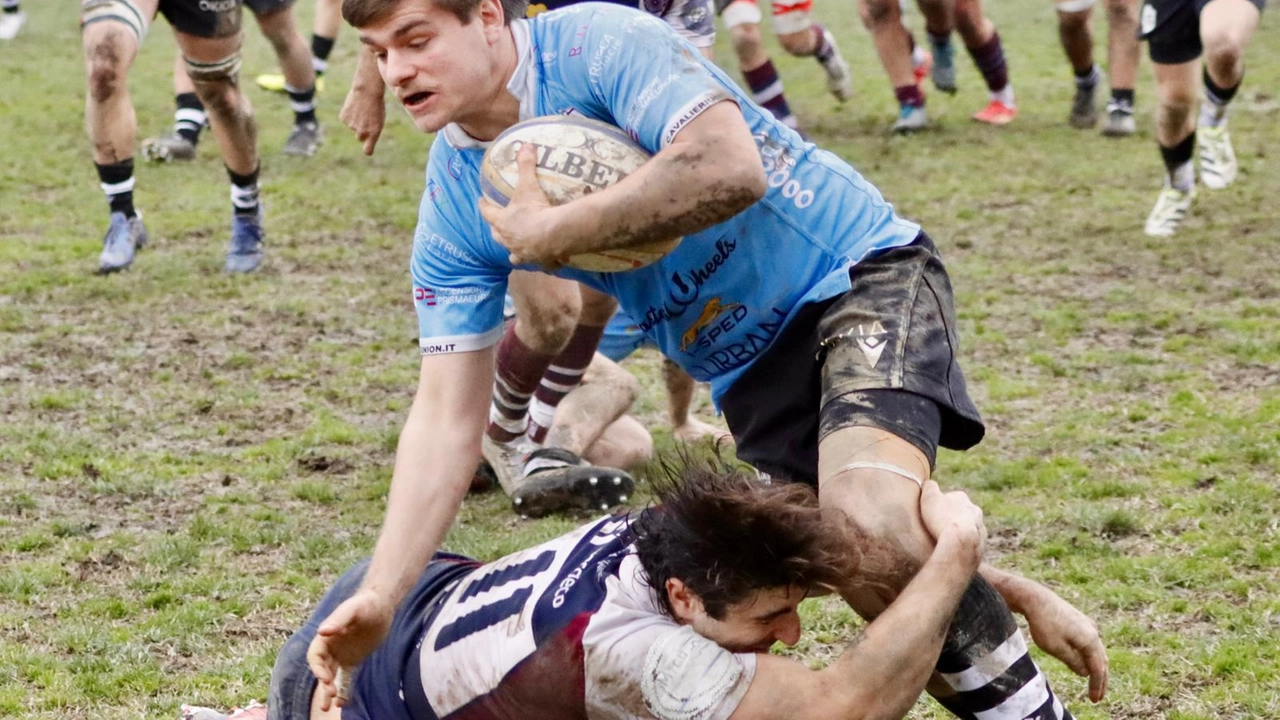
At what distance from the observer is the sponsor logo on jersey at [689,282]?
3275mm

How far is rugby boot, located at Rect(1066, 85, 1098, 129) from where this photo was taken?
454 inches

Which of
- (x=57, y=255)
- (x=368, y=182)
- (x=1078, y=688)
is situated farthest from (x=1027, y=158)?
(x=1078, y=688)

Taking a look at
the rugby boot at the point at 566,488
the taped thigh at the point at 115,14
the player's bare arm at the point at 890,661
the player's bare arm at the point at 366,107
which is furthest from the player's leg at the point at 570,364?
the taped thigh at the point at 115,14

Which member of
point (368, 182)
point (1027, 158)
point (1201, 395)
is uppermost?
point (1201, 395)

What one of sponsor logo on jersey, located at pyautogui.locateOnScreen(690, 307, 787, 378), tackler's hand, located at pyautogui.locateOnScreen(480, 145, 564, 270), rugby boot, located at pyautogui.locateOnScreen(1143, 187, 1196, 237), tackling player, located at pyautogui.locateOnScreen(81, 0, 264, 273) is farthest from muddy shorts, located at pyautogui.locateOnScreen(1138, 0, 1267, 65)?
tackler's hand, located at pyautogui.locateOnScreen(480, 145, 564, 270)

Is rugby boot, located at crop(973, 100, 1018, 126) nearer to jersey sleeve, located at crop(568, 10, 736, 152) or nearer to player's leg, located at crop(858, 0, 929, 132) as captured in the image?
player's leg, located at crop(858, 0, 929, 132)

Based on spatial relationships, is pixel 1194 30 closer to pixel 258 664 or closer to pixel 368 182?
pixel 368 182

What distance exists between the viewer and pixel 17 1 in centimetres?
1567

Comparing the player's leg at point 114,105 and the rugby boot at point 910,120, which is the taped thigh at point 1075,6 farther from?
the player's leg at point 114,105

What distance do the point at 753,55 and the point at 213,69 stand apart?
4.07 m

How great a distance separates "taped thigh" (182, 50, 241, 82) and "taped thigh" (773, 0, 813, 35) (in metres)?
4.73

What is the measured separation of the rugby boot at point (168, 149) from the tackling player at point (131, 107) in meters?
2.21

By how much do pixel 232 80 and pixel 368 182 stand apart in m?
→ 2.38

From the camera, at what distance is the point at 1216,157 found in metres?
8.90
